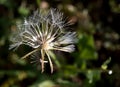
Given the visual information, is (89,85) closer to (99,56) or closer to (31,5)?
(99,56)

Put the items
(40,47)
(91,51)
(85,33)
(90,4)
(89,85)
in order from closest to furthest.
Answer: (40,47) < (89,85) < (91,51) < (85,33) < (90,4)

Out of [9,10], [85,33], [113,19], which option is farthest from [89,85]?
[9,10]

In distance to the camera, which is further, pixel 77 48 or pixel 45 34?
pixel 77 48

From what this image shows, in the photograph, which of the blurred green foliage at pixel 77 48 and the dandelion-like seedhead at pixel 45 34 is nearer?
the dandelion-like seedhead at pixel 45 34

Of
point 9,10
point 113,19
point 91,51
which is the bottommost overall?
point 91,51
